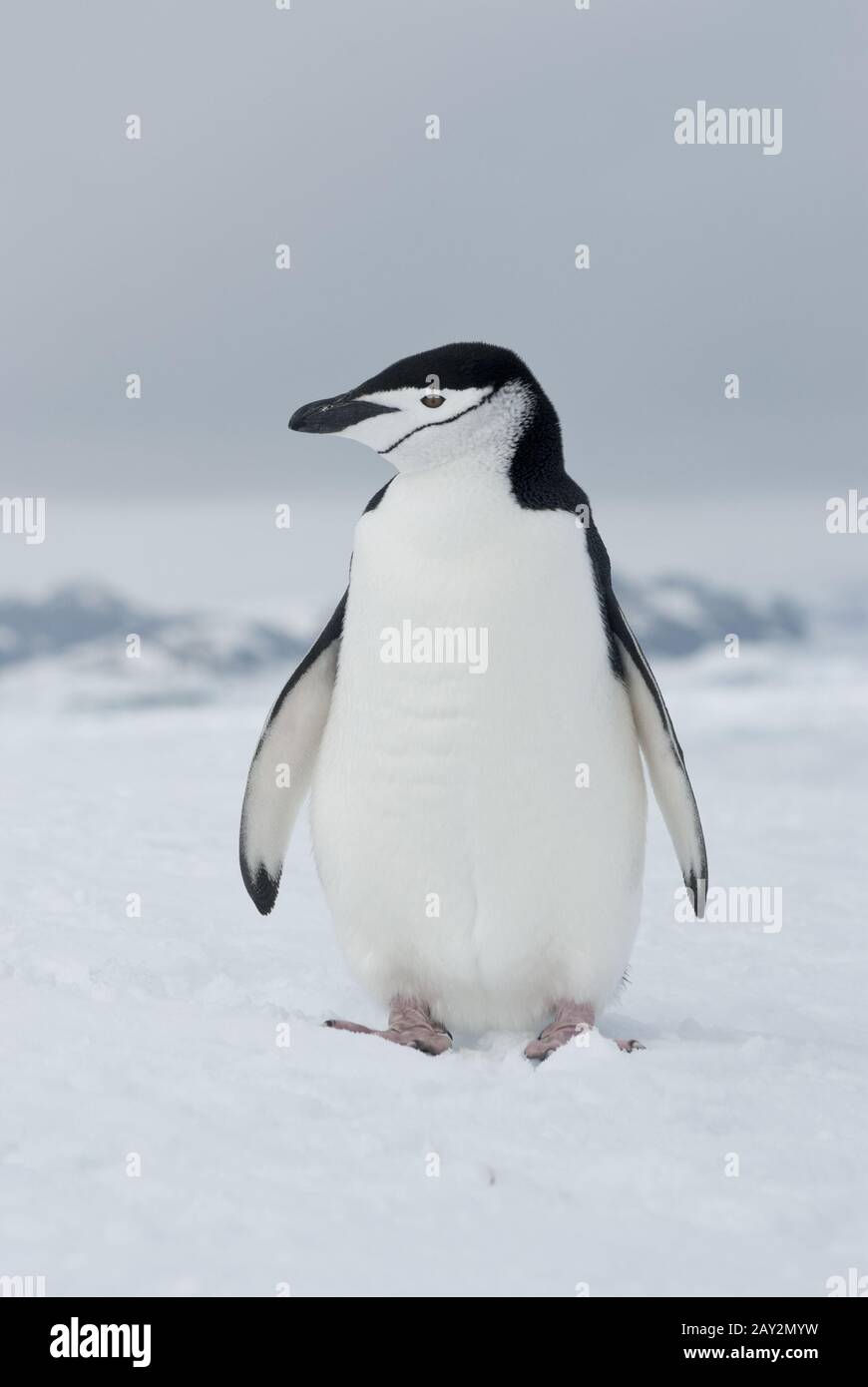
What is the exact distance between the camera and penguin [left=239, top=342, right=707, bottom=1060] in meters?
3.28

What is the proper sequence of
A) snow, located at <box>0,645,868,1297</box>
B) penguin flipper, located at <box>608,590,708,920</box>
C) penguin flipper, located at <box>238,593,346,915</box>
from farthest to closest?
penguin flipper, located at <box>238,593,346,915</box>
penguin flipper, located at <box>608,590,708,920</box>
snow, located at <box>0,645,868,1297</box>

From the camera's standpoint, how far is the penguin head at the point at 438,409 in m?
3.28

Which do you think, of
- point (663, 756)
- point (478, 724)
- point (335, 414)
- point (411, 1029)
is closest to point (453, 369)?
point (335, 414)

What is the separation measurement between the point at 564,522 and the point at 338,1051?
1.34 metres

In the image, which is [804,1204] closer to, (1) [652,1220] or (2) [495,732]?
(1) [652,1220]

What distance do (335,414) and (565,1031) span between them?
1.56 m

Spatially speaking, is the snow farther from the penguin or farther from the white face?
the white face

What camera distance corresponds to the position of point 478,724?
3271 mm

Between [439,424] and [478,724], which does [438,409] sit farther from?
[478,724]

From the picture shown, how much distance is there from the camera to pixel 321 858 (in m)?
3.63

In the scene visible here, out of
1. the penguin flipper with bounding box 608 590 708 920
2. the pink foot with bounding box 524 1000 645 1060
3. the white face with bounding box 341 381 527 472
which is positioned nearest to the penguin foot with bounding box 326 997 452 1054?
the pink foot with bounding box 524 1000 645 1060

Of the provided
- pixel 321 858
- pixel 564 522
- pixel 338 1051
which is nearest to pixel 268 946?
pixel 321 858

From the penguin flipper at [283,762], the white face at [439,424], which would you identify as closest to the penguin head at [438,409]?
the white face at [439,424]

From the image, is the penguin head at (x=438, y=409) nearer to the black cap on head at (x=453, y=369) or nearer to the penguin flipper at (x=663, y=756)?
the black cap on head at (x=453, y=369)
